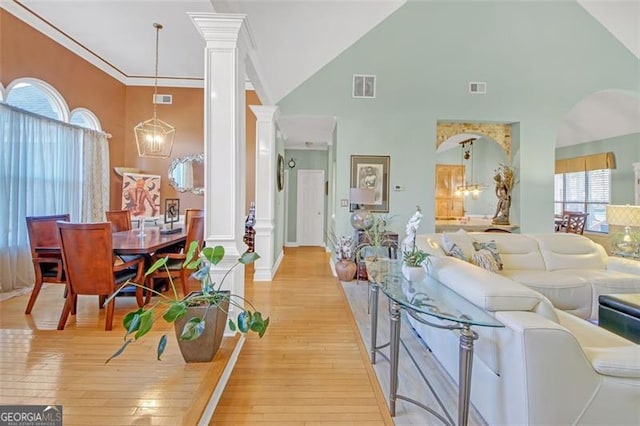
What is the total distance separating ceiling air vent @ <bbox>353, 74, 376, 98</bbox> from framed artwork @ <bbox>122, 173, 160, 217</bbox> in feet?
13.6

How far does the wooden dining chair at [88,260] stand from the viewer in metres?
2.79

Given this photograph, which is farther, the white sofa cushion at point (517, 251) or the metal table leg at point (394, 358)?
the white sofa cushion at point (517, 251)

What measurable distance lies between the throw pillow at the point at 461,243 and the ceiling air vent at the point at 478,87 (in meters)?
2.98

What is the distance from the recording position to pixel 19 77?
3963 millimetres

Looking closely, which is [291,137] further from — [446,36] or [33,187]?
[33,187]

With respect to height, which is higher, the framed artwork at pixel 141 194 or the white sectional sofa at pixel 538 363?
the framed artwork at pixel 141 194

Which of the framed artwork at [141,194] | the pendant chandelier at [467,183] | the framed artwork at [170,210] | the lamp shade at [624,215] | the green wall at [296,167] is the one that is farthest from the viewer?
the green wall at [296,167]

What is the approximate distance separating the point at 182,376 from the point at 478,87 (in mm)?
5825

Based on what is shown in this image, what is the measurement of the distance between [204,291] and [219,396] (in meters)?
0.67

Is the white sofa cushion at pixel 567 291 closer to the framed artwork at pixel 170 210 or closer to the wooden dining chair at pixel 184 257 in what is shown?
the wooden dining chair at pixel 184 257

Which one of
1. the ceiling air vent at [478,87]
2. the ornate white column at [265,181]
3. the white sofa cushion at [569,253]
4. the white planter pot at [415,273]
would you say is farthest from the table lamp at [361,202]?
the white planter pot at [415,273]

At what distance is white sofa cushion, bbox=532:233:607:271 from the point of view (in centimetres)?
367

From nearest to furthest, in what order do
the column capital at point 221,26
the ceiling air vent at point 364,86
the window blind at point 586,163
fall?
the column capital at point 221,26
the ceiling air vent at point 364,86
the window blind at point 586,163

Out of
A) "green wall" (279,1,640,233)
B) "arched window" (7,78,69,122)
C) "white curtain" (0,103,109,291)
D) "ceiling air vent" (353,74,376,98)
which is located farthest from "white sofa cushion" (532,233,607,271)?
"arched window" (7,78,69,122)
